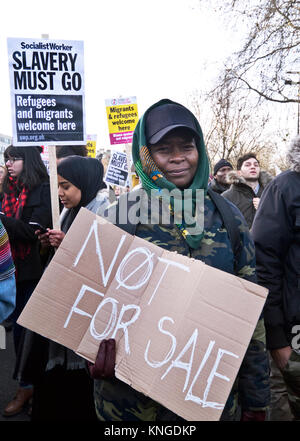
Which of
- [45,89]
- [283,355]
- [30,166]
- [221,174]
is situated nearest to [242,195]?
[221,174]

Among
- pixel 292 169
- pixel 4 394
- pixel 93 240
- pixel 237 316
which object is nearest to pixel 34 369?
pixel 4 394

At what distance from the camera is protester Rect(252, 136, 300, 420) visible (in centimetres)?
232

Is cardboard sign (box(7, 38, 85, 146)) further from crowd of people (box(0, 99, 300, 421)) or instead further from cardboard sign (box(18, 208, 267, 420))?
cardboard sign (box(18, 208, 267, 420))

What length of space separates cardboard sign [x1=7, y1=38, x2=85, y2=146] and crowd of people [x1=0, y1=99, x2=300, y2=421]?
0.32 metres

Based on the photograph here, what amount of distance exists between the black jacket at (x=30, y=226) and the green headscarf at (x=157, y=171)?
1893 mm

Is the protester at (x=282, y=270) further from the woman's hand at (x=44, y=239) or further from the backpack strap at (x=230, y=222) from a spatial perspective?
the woman's hand at (x=44, y=239)

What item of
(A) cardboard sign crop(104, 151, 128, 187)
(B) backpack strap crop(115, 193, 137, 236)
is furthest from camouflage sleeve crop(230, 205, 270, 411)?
(A) cardboard sign crop(104, 151, 128, 187)

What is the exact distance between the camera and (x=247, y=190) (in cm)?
549

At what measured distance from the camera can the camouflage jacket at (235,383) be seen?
171 centimetres

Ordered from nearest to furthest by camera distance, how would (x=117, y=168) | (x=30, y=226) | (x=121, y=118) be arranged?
(x=30, y=226)
(x=121, y=118)
(x=117, y=168)

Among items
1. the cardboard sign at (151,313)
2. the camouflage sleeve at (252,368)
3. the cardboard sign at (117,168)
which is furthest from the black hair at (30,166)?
the cardboard sign at (117,168)

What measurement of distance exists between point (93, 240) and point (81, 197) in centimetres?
159

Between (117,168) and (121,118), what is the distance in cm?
130

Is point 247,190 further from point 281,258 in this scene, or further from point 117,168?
point 117,168
